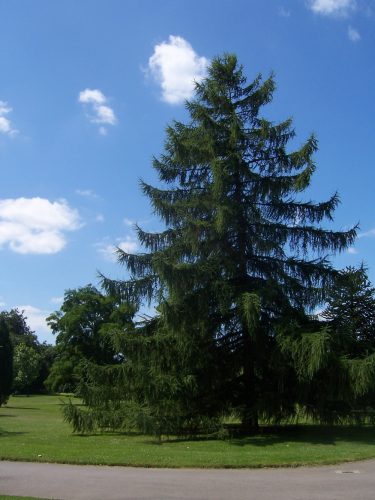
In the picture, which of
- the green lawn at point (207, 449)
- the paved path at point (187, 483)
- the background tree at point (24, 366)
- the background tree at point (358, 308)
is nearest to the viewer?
the paved path at point (187, 483)

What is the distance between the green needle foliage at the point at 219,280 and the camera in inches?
723

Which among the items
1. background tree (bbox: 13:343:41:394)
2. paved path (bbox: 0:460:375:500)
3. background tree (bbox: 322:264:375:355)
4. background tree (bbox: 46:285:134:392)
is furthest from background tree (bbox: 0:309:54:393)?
paved path (bbox: 0:460:375:500)

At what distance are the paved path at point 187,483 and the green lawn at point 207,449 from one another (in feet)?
2.25

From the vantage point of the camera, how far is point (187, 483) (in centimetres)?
983

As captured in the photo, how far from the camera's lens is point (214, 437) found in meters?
18.6

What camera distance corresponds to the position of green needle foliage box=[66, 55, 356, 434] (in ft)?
60.2

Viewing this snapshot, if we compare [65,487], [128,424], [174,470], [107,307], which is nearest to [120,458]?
[174,470]

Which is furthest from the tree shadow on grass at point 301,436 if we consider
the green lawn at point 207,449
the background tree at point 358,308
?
the background tree at point 358,308

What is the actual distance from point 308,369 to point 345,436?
139 inches

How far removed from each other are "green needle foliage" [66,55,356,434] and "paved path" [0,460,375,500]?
6503mm

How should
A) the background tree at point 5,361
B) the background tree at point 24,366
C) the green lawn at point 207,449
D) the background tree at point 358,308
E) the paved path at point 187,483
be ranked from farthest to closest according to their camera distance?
1. the background tree at point 24,366
2. the background tree at point 5,361
3. the background tree at point 358,308
4. the green lawn at point 207,449
5. the paved path at point 187,483

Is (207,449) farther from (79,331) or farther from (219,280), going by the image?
(79,331)

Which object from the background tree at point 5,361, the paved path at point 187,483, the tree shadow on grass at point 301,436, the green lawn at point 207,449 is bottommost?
the paved path at point 187,483

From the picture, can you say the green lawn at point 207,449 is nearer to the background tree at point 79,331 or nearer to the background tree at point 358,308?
the background tree at point 358,308
